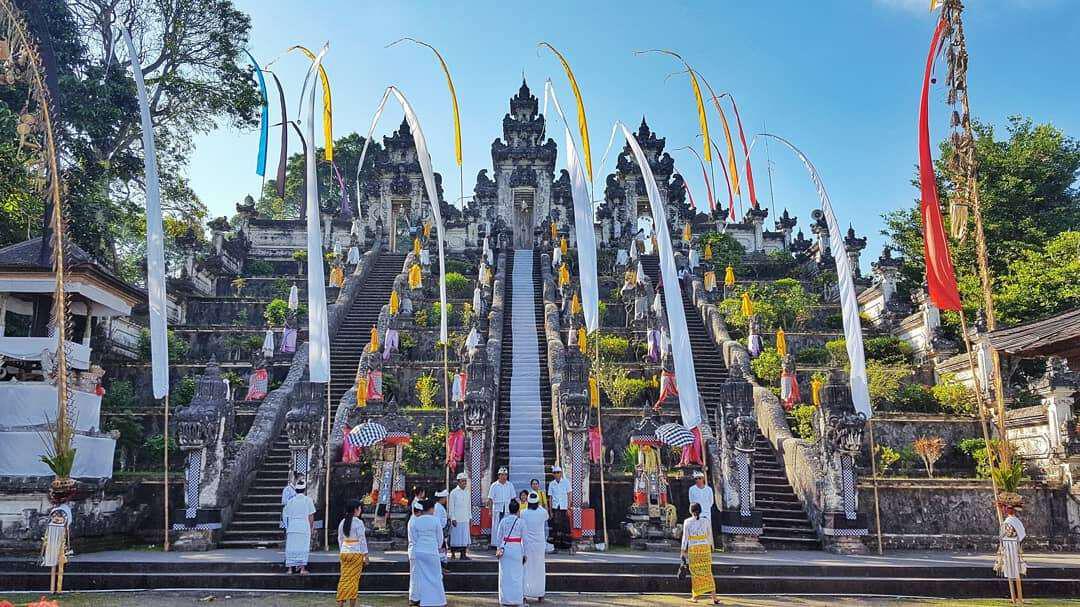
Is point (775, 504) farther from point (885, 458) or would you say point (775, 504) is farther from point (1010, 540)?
point (1010, 540)

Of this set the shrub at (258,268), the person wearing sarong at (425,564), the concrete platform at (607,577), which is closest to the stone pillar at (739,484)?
the concrete platform at (607,577)

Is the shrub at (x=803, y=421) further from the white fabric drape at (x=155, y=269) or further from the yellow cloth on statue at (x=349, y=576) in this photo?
the white fabric drape at (x=155, y=269)

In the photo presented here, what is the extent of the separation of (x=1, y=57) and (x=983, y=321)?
2151 cm

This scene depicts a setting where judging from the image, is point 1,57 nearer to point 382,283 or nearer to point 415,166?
point 382,283

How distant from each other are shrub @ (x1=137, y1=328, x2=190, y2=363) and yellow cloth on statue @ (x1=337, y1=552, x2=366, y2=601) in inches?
583

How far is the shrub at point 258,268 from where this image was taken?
33625 mm

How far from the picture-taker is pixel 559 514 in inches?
507

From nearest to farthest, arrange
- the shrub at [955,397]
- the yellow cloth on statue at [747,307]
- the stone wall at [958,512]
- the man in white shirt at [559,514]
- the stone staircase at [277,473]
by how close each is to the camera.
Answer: the man in white shirt at [559,514], the stone staircase at [277,473], the stone wall at [958,512], the shrub at [955,397], the yellow cloth on statue at [747,307]

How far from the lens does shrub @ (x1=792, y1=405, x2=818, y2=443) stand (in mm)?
16766

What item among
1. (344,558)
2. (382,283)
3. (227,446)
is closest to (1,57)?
(227,446)

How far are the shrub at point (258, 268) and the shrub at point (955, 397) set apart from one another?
25906 millimetres

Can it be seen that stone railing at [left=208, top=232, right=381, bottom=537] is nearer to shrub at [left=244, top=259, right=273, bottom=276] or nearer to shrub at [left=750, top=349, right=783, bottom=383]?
shrub at [left=750, top=349, right=783, bottom=383]

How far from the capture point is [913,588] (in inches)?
406

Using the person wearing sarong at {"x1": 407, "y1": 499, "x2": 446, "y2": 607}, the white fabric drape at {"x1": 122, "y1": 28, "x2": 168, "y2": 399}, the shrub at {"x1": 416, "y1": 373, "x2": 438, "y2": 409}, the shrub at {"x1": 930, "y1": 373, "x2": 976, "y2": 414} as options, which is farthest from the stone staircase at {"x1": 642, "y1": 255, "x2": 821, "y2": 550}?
the white fabric drape at {"x1": 122, "y1": 28, "x2": 168, "y2": 399}
